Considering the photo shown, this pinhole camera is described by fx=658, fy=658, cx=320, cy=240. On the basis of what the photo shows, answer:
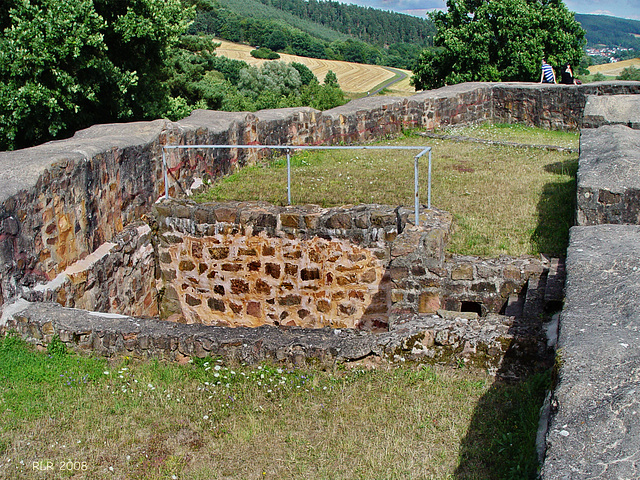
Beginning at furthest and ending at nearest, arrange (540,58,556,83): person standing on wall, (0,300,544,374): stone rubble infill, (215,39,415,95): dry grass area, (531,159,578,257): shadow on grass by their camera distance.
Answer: (215,39,415,95): dry grass area < (540,58,556,83): person standing on wall < (531,159,578,257): shadow on grass < (0,300,544,374): stone rubble infill

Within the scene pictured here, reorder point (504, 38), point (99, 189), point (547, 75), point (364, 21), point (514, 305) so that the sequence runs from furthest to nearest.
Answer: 1. point (364, 21)
2. point (504, 38)
3. point (547, 75)
4. point (99, 189)
5. point (514, 305)

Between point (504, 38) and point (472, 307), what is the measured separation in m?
16.5

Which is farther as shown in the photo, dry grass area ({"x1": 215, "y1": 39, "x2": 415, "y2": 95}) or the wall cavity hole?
dry grass area ({"x1": 215, "y1": 39, "x2": 415, "y2": 95})

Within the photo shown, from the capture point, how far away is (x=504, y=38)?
2123 cm

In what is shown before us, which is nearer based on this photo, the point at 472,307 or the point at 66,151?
the point at 66,151

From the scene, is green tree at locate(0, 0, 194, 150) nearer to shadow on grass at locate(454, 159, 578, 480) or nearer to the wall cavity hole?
the wall cavity hole

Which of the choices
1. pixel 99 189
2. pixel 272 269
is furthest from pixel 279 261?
pixel 99 189

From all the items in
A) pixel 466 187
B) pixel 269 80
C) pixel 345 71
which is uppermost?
pixel 345 71

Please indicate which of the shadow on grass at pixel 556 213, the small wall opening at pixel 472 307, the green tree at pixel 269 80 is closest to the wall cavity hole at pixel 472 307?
the small wall opening at pixel 472 307

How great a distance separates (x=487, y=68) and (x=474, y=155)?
377 inches

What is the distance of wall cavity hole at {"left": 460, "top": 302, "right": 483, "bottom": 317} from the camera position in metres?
7.02

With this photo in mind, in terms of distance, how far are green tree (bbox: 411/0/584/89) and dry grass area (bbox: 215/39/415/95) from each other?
37307mm

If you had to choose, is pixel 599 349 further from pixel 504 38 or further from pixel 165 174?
pixel 504 38

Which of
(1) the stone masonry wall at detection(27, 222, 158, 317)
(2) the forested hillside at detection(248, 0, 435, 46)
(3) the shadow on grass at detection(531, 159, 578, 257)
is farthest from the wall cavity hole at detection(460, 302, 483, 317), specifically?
(2) the forested hillside at detection(248, 0, 435, 46)
